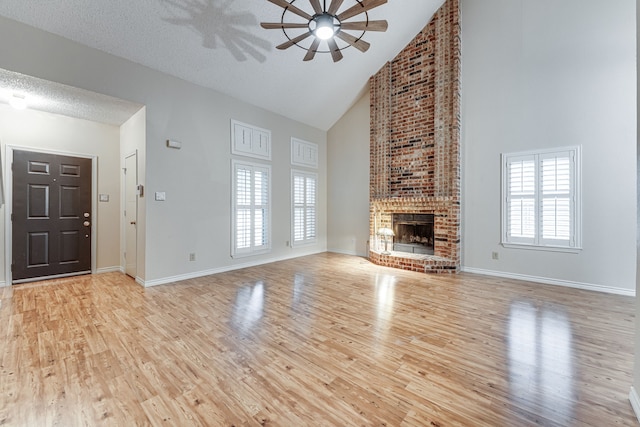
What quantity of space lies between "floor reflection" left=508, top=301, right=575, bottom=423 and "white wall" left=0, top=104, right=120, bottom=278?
608cm

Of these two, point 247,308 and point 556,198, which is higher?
point 556,198

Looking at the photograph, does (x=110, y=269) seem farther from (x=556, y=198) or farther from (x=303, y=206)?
(x=556, y=198)

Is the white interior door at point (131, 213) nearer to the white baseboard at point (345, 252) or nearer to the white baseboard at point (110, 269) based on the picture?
the white baseboard at point (110, 269)

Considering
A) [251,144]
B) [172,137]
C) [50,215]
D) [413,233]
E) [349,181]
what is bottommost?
→ [413,233]

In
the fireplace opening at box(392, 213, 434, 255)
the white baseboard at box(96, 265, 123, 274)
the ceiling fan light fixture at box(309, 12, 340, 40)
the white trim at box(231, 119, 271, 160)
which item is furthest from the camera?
the fireplace opening at box(392, 213, 434, 255)

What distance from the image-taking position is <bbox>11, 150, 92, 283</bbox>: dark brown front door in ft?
13.4

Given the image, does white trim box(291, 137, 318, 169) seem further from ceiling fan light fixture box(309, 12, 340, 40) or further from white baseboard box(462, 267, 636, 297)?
white baseboard box(462, 267, 636, 297)

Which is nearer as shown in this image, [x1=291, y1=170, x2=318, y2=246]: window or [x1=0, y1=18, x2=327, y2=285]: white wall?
[x1=0, y1=18, x2=327, y2=285]: white wall

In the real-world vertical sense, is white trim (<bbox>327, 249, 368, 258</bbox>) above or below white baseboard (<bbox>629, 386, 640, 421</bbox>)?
above

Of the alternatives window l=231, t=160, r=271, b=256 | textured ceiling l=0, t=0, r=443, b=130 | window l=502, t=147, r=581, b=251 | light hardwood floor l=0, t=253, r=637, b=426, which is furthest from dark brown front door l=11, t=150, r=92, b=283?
window l=502, t=147, r=581, b=251

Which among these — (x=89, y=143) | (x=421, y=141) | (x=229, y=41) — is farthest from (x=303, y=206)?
(x=89, y=143)

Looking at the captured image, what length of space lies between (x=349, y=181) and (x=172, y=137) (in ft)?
13.1

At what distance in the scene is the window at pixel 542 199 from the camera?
389 centimetres

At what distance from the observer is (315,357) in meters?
2.12
